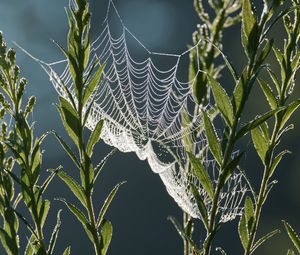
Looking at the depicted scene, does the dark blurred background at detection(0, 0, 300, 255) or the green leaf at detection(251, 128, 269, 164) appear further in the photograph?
the dark blurred background at detection(0, 0, 300, 255)

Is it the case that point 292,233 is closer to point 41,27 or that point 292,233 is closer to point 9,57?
point 9,57

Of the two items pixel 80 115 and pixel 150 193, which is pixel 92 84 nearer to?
pixel 80 115

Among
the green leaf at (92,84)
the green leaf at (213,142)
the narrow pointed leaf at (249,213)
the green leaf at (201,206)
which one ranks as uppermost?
the green leaf at (92,84)

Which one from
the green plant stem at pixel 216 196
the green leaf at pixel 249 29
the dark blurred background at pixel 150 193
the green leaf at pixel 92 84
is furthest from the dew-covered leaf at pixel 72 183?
the dark blurred background at pixel 150 193

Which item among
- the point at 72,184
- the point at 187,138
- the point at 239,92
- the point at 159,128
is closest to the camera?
the point at 239,92

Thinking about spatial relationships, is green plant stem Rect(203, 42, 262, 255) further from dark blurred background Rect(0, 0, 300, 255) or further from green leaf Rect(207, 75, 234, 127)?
dark blurred background Rect(0, 0, 300, 255)

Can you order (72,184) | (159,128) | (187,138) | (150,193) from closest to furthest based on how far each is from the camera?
(72,184) < (187,138) < (159,128) < (150,193)

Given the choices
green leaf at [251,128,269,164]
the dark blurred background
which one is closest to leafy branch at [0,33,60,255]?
green leaf at [251,128,269,164]

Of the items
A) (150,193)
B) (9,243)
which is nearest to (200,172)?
(9,243)

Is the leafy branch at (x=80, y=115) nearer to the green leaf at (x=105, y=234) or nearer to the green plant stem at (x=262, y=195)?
the green leaf at (x=105, y=234)

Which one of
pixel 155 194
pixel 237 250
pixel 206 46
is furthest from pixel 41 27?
pixel 206 46

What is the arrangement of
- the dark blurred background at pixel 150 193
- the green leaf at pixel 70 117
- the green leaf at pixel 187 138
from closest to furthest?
the green leaf at pixel 70 117
the green leaf at pixel 187 138
the dark blurred background at pixel 150 193
